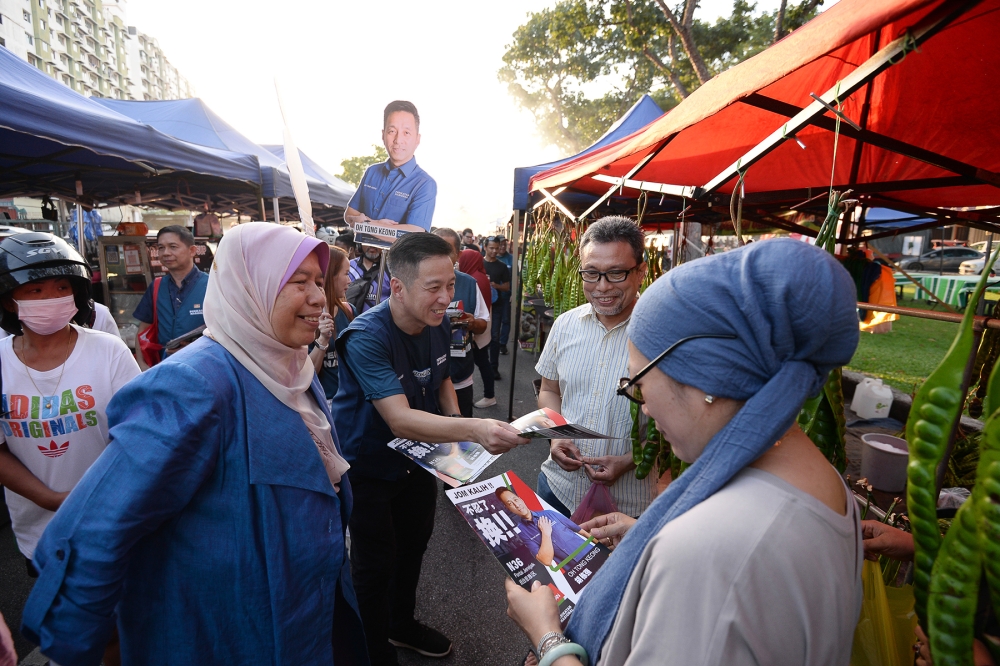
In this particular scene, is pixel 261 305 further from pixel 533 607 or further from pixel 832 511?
pixel 832 511

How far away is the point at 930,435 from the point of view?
0.94 m

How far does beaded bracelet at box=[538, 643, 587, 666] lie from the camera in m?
1.01

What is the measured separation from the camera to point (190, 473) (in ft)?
4.06

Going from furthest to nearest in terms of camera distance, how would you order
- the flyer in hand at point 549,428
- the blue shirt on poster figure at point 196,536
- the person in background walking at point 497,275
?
the person in background walking at point 497,275, the flyer in hand at point 549,428, the blue shirt on poster figure at point 196,536

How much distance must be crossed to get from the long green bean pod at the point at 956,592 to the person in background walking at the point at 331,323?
304 cm

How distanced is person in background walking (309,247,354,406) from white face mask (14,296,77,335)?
134cm

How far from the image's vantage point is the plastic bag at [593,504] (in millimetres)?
2020

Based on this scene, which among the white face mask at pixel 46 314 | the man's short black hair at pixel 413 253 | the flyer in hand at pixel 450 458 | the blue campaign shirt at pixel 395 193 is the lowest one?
the flyer in hand at pixel 450 458

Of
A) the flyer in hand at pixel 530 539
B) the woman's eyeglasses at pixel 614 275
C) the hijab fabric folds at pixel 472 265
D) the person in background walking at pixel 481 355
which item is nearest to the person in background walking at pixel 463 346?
the person in background walking at pixel 481 355

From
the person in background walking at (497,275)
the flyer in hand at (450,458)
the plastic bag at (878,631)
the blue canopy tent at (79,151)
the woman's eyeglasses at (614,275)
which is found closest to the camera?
the plastic bag at (878,631)

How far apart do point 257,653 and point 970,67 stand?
3819 millimetres

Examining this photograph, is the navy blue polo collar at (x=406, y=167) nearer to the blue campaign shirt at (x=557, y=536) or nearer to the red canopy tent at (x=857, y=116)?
the red canopy tent at (x=857, y=116)

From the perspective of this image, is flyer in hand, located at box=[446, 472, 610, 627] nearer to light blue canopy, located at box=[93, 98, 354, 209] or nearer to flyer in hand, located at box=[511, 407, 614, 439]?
flyer in hand, located at box=[511, 407, 614, 439]

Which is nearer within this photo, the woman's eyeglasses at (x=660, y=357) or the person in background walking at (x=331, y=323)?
the woman's eyeglasses at (x=660, y=357)
